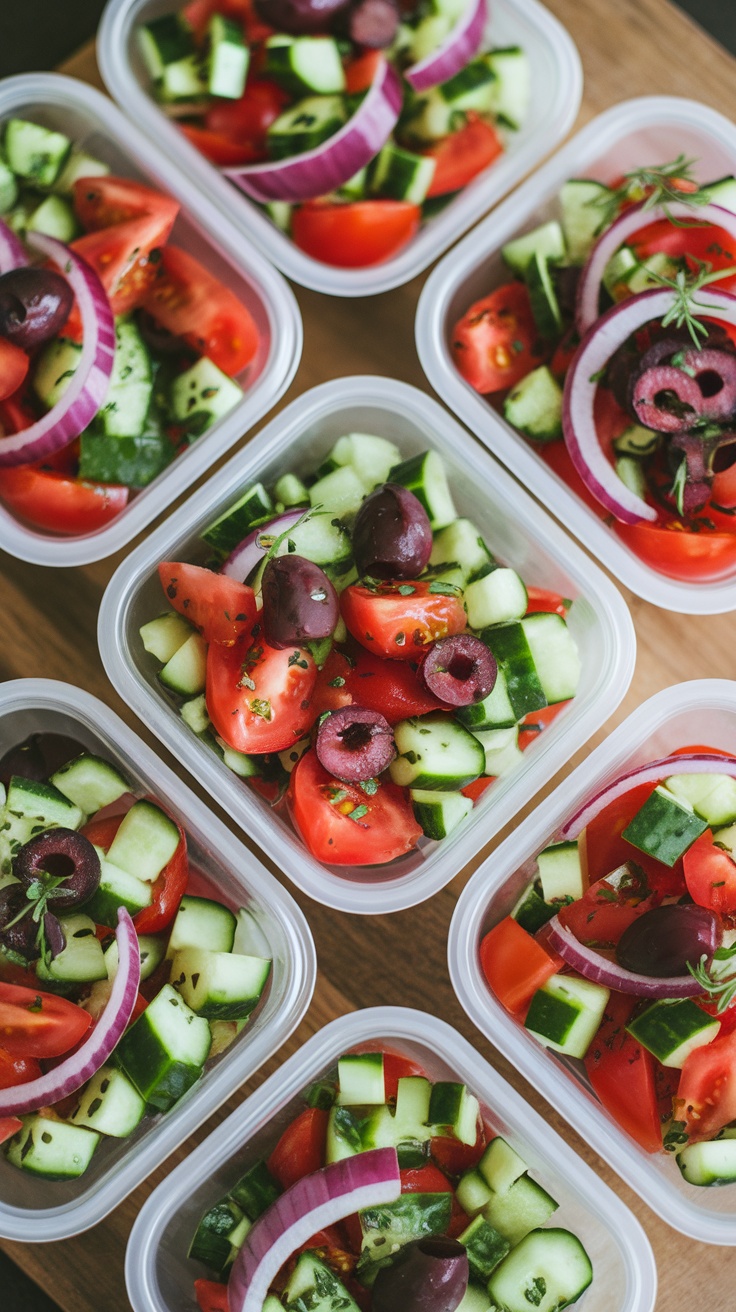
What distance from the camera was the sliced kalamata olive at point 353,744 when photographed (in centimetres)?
164

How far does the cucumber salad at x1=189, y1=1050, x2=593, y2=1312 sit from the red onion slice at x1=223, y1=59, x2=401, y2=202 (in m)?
1.55

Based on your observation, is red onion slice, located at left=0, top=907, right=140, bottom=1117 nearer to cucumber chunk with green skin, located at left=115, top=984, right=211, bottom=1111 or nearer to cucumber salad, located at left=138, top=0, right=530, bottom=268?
cucumber chunk with green skin, located at left=115, top=984, right=211, bottom=1111

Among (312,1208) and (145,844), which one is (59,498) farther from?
(312,1208)

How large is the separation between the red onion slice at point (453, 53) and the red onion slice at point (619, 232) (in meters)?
0.45

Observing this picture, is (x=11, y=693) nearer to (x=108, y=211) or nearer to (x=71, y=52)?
(x=108, y=211)

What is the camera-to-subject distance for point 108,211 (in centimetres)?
196

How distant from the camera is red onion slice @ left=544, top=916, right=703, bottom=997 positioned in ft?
5.43

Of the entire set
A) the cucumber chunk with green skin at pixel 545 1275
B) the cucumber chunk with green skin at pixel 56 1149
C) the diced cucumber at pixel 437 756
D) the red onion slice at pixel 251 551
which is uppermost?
the red onion slice at pixel 251 551

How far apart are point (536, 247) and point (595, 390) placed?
1.02ft

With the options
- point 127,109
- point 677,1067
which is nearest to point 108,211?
point 127,109

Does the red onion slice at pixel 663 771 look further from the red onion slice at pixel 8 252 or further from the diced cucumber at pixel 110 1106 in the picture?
the red onion slice at pixel 8 252

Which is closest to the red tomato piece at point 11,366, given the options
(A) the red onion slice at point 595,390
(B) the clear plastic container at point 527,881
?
(A) the red onion slice at point 595,390

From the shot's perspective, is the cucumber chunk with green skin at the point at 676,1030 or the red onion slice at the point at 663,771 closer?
the cucumber chunk with green skin at the point at 676,1030

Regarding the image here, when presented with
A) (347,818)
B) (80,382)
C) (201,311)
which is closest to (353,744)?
(347,818)
